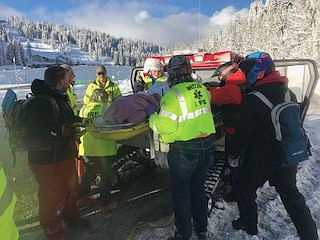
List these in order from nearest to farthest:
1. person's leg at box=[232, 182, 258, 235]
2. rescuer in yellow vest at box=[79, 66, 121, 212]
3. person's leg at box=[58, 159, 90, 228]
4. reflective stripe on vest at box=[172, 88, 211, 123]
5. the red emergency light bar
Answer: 1. reflective stripe on vest at box=[172, 88, 211, 123]
2. person's leg at box=[232, 182, 258, 235]
3. person's leg at box=[58, 159, 90, 228]
4. rescuer in yellow vest at box=[79, 66, 121, 212]
5. the red emergency light bar

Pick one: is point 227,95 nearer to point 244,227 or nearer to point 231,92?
point 231,92

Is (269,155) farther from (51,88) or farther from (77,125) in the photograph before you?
(51,88)

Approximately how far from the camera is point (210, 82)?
4508 mm

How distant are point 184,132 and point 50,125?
4.55 feet

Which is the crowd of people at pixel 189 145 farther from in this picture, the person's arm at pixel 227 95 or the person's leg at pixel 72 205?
the person's arm at pixel 227 95

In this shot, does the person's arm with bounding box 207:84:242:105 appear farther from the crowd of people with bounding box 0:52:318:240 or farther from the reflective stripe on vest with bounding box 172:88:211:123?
the reflective stripe on vest with bounding box 172:88:211:123

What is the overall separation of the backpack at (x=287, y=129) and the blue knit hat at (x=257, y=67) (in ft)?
0.63

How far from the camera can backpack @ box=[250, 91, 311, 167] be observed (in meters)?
2.89

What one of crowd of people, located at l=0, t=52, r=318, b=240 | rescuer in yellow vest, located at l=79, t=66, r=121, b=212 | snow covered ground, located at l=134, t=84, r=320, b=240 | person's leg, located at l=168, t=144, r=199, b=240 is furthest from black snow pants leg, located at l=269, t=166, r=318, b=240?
rescuer in yellow vest, located at l=79, t=66, r=121, b=212

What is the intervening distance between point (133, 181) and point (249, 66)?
3.03 meters

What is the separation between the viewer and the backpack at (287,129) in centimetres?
289

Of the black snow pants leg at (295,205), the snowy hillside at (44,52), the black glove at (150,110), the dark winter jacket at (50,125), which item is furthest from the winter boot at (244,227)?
the snowy hillside at (44,52)

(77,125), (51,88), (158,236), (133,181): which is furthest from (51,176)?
(133,181)

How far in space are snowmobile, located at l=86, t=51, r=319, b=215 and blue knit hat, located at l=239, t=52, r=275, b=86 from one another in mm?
812
